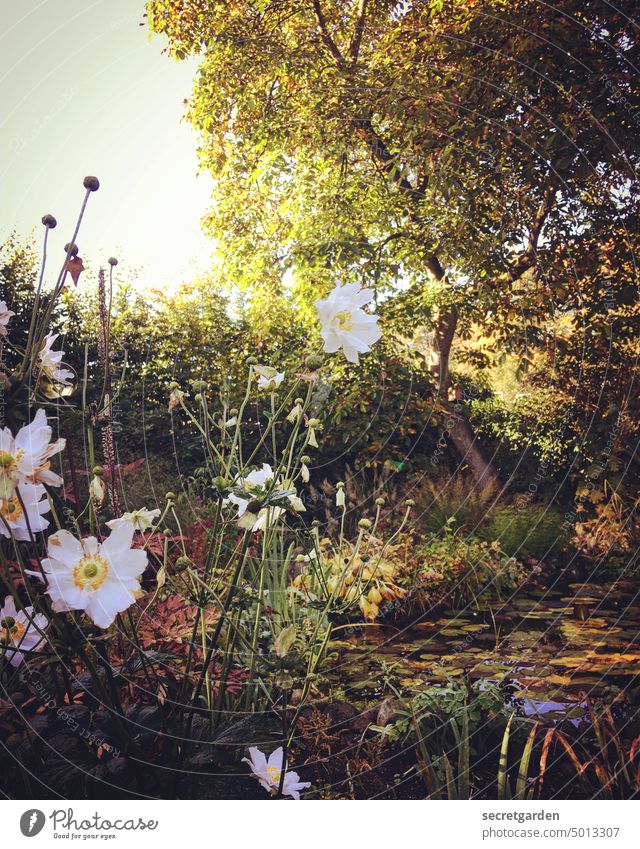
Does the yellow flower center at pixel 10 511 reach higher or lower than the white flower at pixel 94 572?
higher

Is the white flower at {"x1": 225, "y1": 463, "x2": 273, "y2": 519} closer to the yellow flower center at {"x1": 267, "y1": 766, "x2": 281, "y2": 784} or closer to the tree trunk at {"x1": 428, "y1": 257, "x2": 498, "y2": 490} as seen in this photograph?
the yellow flower center at {"x1": 267, "y1": 766, "x2": 281, "y2": 784}

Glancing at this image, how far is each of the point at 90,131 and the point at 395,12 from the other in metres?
1.18

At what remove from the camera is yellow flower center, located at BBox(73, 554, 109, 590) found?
774mm

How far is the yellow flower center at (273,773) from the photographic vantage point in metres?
1.04

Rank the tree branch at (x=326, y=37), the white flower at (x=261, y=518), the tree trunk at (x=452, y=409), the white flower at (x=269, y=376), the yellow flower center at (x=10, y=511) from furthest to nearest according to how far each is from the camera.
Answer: the tree trunk at (x=452, y=409) < the tree branch at (x=326, y=37) < the white flower at (x=269, y=376) < the yellow flower center at (x=10, y=511) < the white flower at (x=261, y=518)

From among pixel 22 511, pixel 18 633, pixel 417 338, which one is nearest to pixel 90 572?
pixel 22 511

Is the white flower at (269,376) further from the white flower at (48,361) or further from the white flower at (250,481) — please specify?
the white flower at (48,361)

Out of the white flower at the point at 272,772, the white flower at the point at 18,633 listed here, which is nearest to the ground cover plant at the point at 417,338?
the white flower at the point at 272,772

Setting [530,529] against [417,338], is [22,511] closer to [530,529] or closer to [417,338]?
[417,338]

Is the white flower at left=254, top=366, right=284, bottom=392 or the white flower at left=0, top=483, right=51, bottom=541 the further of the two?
the white flower at left=254, top=366, right=284, bottom=392

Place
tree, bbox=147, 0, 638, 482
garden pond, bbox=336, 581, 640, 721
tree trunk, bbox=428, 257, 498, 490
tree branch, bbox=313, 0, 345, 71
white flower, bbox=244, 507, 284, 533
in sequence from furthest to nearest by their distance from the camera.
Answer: tree trunk, bbox=428, 257, 498, 490, tree branch, bbox=313, 0, 345, 71, tree, bbox=147, 0, 638, 482, garden pond, bbox=336, 581, 640, 721, white flower, bbox=244, 507, 284, 533

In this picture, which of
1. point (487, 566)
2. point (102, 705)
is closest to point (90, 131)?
point (102, 705)

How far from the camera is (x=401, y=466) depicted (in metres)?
2.16

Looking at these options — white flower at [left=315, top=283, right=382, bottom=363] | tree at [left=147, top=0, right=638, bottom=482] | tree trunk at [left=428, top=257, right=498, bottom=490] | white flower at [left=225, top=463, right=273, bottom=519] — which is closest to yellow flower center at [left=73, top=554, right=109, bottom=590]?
white flower at [left=225, top=463, right=273, bottom=519]
